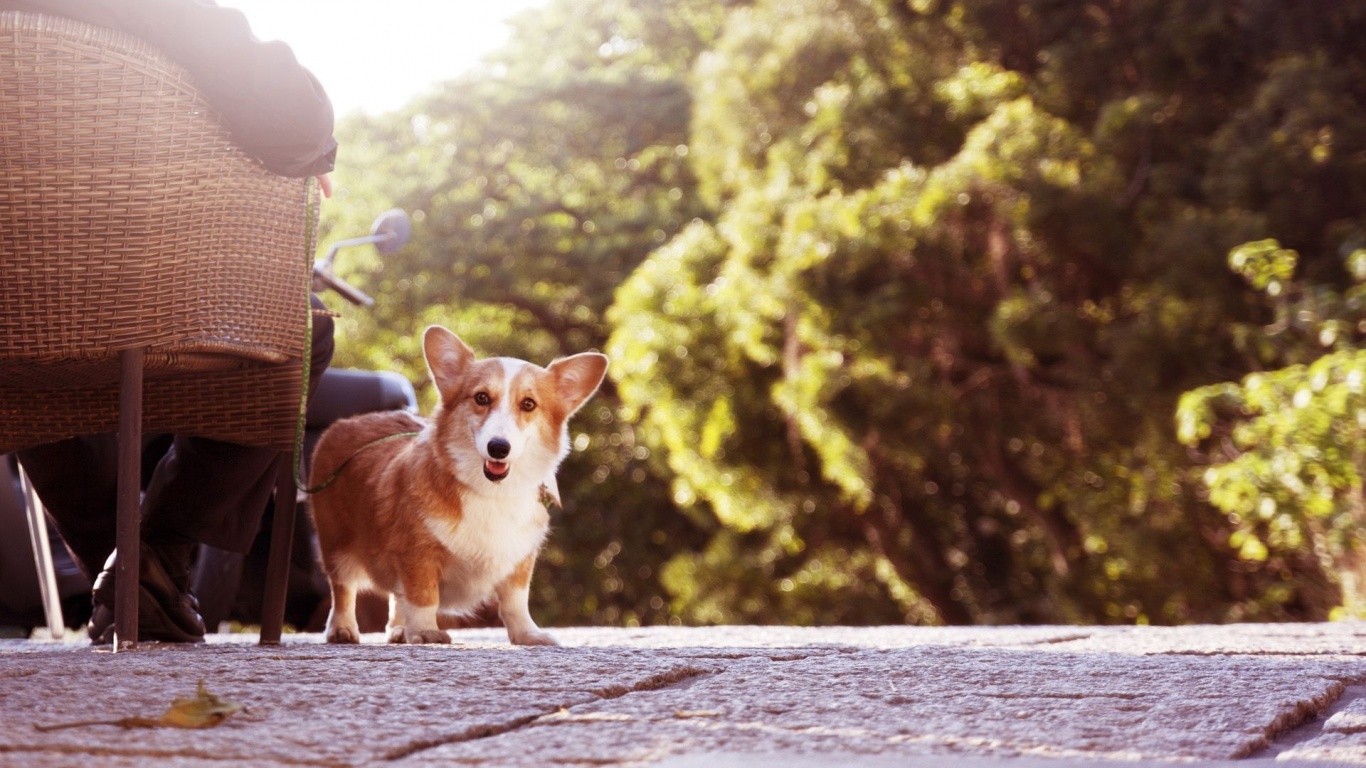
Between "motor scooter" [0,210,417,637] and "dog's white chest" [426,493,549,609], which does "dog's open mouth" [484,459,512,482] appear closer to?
"dog's white chest" [426,493,549,609]

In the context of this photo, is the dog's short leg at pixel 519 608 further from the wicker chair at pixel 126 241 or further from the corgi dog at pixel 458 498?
the wicker chair at pixel 126 241

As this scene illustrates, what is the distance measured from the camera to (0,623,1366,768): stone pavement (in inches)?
62.1

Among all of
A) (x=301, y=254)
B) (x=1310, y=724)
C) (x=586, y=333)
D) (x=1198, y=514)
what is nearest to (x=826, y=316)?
(x=1198, y=514)

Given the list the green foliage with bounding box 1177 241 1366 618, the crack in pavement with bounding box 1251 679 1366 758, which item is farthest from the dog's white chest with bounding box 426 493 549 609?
the green foliage with bounding box 1177 241 1366 618

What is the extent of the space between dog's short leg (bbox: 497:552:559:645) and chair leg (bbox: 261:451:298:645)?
0.47 meters

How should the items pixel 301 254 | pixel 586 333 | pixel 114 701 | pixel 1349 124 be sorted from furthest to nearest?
1. pixel 586 333
2. pixel 1349 124
3. pixel 301 254
4. pixel 114 701

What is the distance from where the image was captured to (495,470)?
3.03 m

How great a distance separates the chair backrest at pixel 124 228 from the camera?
2537 mm

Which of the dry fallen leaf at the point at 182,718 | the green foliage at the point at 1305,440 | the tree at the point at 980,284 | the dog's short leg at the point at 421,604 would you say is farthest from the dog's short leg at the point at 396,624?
the tree at the point at 980,284

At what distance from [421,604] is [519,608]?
22cm

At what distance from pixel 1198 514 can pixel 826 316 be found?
2.46 meters

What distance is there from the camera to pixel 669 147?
1516 cm

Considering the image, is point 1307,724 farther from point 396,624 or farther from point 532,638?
point 396,624

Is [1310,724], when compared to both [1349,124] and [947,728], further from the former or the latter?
[1349,124]
